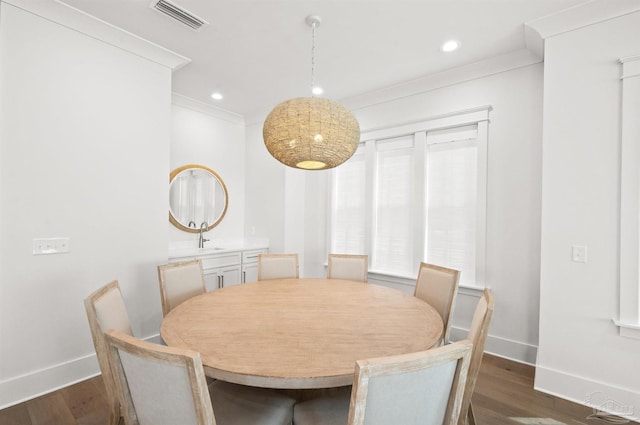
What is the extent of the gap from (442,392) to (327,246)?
3142mm

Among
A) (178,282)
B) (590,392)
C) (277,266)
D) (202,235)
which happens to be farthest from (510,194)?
(202,235)

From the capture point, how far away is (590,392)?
210cm

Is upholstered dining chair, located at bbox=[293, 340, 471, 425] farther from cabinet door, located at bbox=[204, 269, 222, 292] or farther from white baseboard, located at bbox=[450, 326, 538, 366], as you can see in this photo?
cabinet door, located at bbox=[204, 269, 222, 292]

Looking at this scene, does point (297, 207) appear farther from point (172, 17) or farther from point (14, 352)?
point (14, 352)

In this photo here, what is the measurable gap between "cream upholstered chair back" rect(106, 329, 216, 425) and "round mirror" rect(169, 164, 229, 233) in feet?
9.44

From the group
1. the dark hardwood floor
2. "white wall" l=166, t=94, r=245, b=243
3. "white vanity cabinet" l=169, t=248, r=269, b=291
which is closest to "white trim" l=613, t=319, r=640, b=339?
the dark hardwood floor

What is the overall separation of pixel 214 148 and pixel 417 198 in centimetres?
277

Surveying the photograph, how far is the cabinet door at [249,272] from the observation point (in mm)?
3990

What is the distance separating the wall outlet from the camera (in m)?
2.18

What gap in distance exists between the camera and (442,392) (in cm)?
102

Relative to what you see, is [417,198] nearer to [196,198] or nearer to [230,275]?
[230,275]

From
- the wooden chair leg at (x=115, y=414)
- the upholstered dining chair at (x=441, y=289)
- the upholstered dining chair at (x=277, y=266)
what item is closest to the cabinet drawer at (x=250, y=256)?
the upholstered dining chair at (x=277, y=266)

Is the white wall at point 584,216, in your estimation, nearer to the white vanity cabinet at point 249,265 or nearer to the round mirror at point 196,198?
the white vanity cabinet at point 249,265

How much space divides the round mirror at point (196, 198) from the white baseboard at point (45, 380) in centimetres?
170
